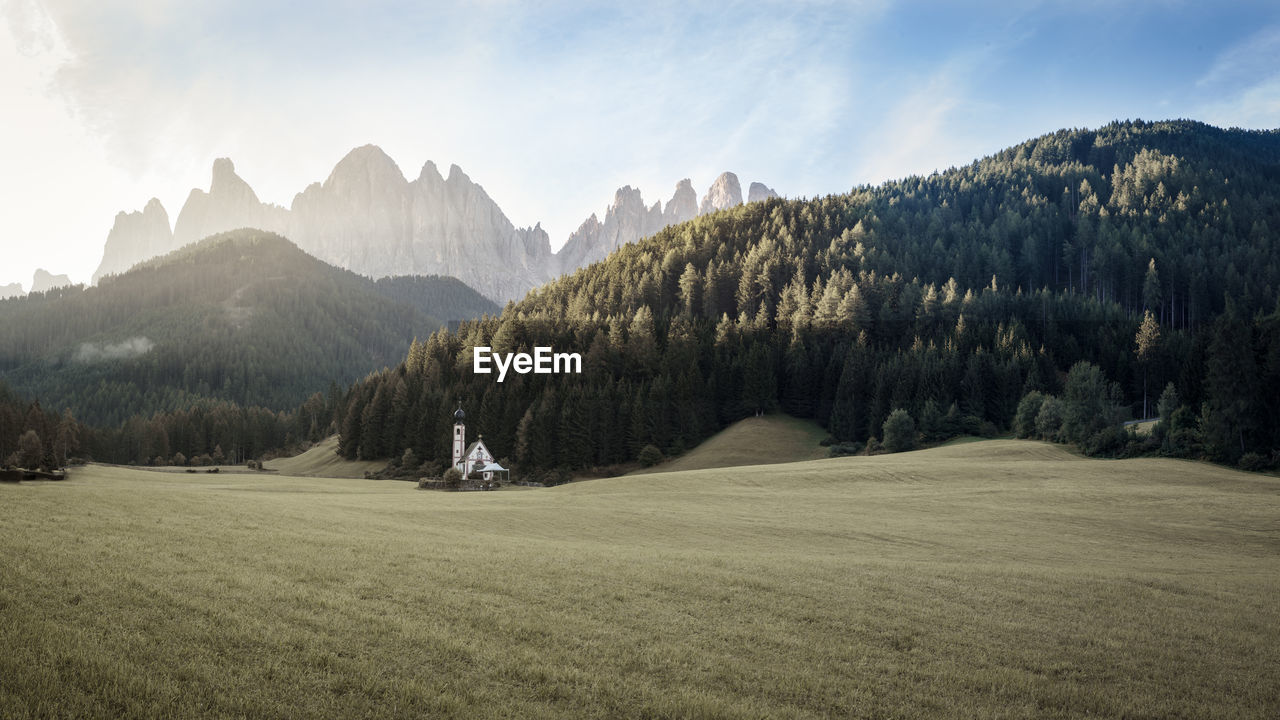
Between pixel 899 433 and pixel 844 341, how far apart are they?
119ft

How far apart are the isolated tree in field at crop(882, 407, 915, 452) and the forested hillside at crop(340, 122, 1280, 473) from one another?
4638 millimetres

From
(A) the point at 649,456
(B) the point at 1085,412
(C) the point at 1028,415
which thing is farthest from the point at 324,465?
(B) the point at 1085,412

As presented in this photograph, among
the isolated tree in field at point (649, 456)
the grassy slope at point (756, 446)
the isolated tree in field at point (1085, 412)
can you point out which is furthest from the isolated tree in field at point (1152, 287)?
the isolated tree in field at point (649, 456)

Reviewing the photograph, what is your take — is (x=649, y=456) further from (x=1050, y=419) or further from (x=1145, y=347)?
(x=1145, y=347)

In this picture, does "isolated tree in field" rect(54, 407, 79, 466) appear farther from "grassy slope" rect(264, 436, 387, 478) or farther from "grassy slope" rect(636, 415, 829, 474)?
"grassy slope" rect(636, 415, 829, 474)

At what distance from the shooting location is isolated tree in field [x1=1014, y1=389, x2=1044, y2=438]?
82.5 metres

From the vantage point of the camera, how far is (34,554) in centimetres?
1435

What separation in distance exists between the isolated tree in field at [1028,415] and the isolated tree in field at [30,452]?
A: 11161cm

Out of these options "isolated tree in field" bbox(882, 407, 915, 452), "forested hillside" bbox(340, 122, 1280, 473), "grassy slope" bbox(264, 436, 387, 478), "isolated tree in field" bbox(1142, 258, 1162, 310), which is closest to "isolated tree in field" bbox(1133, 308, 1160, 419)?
"forested hillside" bbox(340, 122, 1280, 473)

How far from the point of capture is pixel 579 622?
15055 millimetres

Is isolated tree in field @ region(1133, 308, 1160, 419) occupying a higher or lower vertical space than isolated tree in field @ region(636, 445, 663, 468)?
higher

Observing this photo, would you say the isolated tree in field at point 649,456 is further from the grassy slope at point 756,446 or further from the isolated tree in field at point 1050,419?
the isolated tree in field at point 1050,419

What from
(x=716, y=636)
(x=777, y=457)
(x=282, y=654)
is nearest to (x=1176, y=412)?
(x=777, y=457)

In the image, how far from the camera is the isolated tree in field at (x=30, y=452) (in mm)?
75581
